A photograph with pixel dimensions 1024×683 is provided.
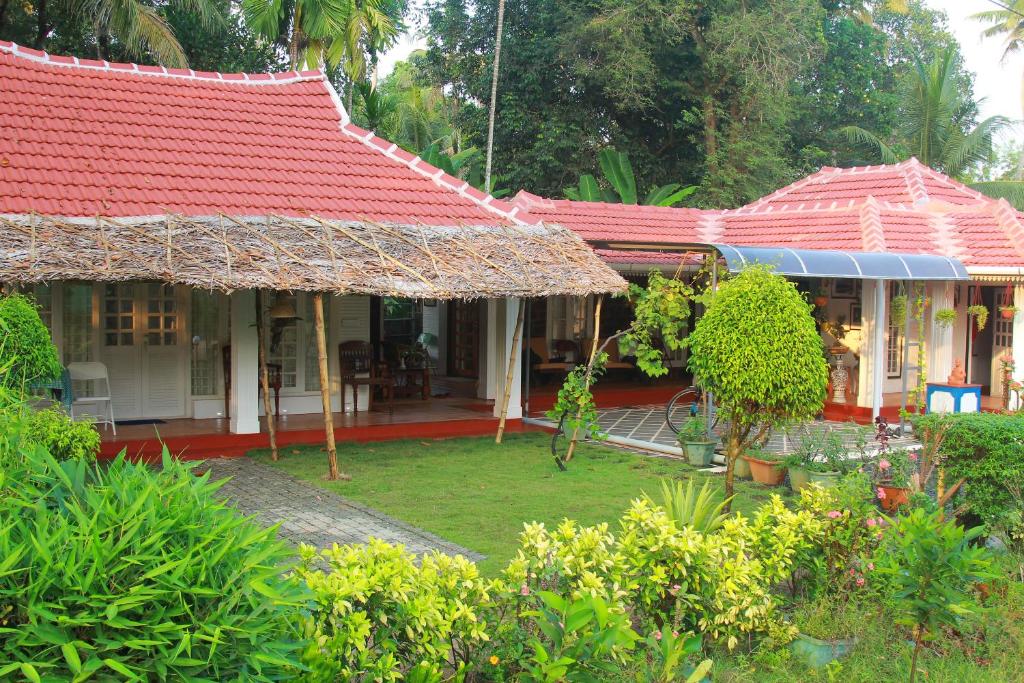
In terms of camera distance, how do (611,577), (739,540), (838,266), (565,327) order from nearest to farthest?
(611,577) → (739,540) → (838,266) → (565,327)

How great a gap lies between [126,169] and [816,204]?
11.0 meters

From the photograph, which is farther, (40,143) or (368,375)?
(368,375)

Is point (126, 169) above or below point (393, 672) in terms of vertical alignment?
above

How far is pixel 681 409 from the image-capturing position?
1622 cm

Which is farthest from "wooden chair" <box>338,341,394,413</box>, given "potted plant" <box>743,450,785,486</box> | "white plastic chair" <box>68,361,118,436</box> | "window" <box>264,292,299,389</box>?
"potted plant" <box>743,450,785,486</box>

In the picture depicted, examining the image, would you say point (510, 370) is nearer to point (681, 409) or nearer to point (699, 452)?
point (699, 452)

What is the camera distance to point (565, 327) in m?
18.5

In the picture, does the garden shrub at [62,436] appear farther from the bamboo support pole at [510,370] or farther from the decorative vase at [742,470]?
the decorative vase at [742,470]

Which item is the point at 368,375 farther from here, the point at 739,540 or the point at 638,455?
the point at 739,540

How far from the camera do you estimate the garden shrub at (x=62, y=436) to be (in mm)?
6496

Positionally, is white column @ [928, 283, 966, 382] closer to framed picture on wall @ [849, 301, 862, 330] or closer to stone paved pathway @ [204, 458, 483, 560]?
framed picture on wall @ [849, 301, 862, 330]

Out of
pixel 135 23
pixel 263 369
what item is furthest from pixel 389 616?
pixel 135 23

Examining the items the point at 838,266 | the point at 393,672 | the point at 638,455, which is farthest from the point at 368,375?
the point at 393,672

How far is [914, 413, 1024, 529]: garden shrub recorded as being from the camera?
7.07 meters
